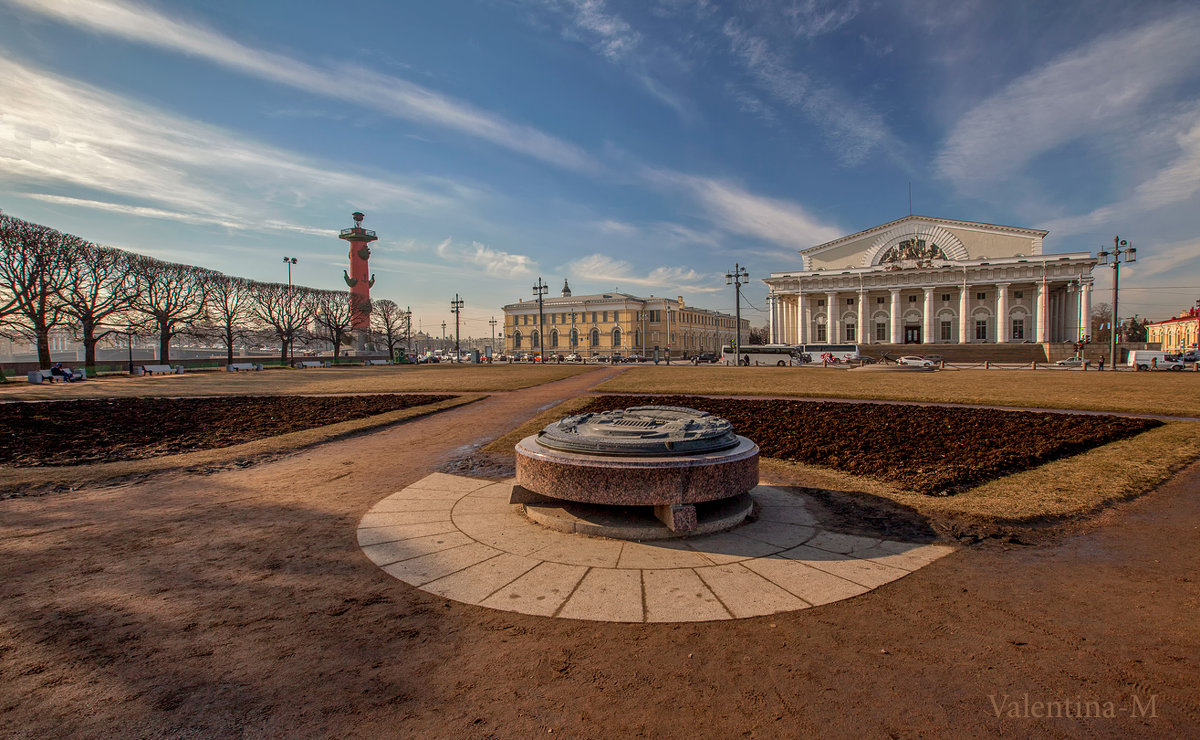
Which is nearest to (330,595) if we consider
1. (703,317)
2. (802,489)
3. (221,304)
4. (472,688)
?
(472,688)

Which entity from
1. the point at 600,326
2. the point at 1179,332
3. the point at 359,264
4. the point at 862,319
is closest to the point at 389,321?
the point at 359,264

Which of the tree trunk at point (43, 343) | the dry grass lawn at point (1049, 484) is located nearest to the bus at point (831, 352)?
the dry grass lawn at point (1049, 484)

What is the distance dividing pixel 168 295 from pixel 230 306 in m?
7.75

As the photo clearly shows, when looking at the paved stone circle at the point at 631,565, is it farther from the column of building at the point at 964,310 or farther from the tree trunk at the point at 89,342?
the column of building at the point at 964,310

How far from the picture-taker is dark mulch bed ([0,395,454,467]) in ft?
32.2

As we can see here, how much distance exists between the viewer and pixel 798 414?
43.3ft

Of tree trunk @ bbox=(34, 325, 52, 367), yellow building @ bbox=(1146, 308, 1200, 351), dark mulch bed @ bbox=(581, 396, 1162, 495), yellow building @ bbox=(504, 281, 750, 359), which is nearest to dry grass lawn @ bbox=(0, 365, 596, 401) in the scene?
tree trunk @ bbox=(34, 325, 52, 367)

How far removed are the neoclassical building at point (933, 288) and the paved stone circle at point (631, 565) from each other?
78.0m

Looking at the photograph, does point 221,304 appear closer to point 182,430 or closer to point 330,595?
point 182,430

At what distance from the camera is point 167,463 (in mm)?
8664

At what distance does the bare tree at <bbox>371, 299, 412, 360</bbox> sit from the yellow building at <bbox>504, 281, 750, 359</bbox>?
2854 cm

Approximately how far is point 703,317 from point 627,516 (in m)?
120

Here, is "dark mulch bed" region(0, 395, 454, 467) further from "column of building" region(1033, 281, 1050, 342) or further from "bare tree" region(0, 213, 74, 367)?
"column of building" region(1033, 281, 1050, 342)

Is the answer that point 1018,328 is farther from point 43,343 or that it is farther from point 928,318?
point 43,343
